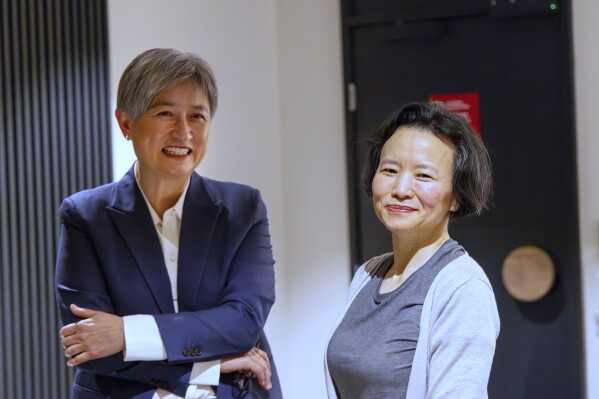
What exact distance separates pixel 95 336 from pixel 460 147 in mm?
966

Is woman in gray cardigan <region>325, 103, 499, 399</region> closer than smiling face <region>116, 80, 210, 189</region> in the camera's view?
Yes

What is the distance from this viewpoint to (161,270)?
2.17 m

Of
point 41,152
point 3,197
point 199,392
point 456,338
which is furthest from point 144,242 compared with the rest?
point 41,152

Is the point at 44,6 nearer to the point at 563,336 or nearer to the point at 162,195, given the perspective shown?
the point at 162,195

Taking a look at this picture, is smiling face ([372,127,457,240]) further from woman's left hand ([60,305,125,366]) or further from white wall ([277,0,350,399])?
white wall ([277,0,350,399])

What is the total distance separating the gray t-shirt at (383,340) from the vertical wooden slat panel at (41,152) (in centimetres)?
161

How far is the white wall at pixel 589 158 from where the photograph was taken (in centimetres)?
394

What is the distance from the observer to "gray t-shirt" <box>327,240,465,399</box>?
1.68 metres

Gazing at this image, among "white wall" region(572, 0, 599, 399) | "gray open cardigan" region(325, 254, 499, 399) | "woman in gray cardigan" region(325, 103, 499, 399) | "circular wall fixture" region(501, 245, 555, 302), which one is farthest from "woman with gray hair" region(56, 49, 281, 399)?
"white wall" region(572, 0, 599, 399)

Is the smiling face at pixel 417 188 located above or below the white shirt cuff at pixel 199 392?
A: above

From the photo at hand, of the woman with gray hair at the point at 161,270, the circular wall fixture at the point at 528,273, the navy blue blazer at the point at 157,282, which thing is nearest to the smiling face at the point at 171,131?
the woman with gray hair at the point at 161,270

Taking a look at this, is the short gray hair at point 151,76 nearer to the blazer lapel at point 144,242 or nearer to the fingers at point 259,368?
the blazer lapel at point 144,242

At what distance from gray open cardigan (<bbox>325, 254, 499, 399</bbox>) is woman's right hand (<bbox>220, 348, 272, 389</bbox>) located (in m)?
0.66

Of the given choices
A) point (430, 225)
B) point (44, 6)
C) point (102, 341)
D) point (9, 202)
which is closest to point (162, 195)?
point (102, 341)
